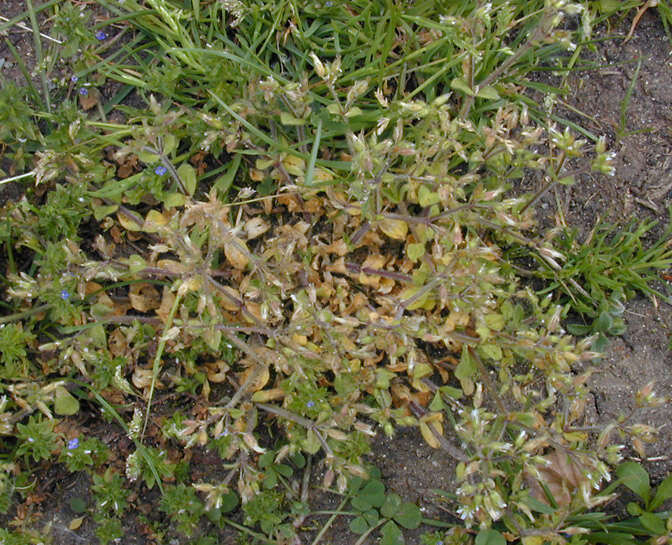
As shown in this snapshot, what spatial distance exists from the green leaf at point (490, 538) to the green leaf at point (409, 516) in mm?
264

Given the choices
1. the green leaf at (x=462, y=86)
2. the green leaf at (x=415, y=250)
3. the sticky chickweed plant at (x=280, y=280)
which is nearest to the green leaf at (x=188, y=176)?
the sticky chickweed plant at (x=280, y=280)

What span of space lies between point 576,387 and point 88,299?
2.18 meters

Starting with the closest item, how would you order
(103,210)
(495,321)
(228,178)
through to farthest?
(495,321) < (103,210) < (228,178)

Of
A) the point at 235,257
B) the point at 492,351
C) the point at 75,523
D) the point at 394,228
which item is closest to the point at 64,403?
the point at 75,523

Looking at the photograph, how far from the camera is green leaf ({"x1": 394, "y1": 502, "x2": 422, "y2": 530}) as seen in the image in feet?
10.0

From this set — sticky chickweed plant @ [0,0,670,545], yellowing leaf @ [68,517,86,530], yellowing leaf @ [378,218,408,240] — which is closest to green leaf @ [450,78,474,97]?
sticky chickweed plant @ [0,0,670,545]

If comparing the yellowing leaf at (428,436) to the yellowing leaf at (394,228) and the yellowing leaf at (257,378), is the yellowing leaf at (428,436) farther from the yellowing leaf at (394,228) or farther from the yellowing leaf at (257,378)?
the yellowing leaf at (394,228)

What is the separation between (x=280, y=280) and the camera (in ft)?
9.81

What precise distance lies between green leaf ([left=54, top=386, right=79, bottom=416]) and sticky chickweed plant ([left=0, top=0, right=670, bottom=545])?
6cm

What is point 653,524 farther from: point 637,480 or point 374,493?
point 374,493

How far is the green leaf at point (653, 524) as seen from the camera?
297 cm

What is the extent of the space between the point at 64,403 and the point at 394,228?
1628 millimetres

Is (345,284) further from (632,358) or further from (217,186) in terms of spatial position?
(632,358)

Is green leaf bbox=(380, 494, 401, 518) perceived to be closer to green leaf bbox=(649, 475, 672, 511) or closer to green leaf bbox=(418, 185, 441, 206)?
green leaf bbox=(649, 475, 672, 511)
